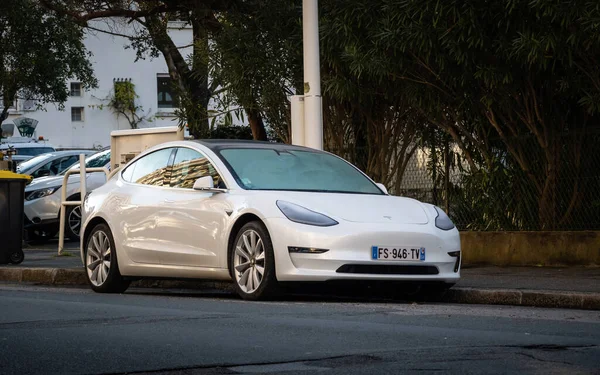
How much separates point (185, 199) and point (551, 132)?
487 centimetres

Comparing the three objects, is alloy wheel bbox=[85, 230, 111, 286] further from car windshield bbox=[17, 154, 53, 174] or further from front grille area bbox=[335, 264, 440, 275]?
car windshield bbox=[17, 154, 53, 174]

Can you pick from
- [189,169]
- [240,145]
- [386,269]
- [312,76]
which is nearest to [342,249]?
[386,269]

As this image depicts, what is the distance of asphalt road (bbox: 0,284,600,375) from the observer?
20.4ft

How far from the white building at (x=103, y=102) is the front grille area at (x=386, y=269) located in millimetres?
46382

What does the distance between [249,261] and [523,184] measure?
5038 millimetres

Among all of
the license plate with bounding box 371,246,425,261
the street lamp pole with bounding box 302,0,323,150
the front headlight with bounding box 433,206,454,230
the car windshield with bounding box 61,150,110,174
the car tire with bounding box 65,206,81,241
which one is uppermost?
the street lamp pole with bounding box 302,0,323,150

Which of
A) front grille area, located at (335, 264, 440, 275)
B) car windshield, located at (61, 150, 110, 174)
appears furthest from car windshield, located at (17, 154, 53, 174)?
front grille area, located at (335, 264, 440, 275)

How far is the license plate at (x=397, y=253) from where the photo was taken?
33.2 ft

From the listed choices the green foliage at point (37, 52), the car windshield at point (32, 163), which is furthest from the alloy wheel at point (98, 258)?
the green foliage at point (37, 52)

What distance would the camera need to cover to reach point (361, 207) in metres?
10.5

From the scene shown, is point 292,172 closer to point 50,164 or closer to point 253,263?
point 253,263

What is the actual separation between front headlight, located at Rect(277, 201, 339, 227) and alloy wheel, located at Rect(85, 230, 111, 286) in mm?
2590

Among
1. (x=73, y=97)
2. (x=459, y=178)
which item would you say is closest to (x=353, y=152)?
(x=459, y=178)

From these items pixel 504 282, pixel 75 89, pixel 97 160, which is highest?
pixel 75 89
